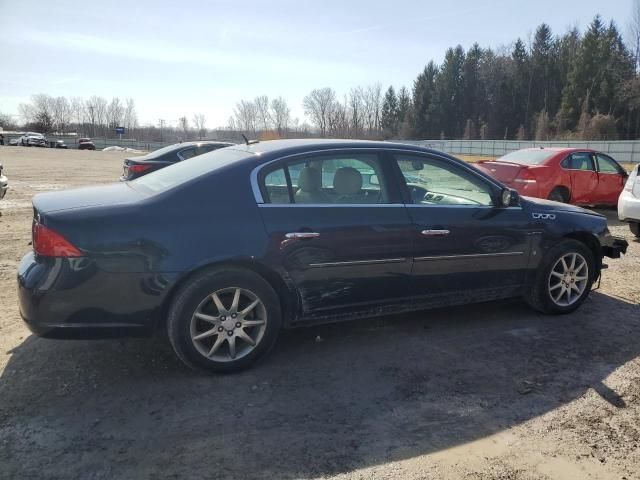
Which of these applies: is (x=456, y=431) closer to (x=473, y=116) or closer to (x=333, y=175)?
(x=333, y=175)

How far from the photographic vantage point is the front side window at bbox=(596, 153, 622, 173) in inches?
433

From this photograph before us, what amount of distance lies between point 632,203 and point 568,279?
411 centimetres

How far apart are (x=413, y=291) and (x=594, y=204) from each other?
28.9 ft

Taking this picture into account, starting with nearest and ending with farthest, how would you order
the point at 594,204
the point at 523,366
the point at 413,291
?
the point at 523,366 < the point at 413,291 < the point at 594,204

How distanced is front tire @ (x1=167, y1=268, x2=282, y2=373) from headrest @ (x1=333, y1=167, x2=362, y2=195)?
1.00 meters

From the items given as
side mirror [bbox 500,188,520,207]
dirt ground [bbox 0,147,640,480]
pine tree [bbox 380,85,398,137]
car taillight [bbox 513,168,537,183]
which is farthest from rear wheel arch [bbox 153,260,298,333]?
pine tree [bbox 380,85,398,137]

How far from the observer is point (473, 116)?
294ft

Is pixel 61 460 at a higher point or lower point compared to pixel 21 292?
lower

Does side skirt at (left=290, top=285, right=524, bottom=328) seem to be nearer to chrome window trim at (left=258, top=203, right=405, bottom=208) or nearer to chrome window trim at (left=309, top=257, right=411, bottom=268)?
chrome window trim at (left=309, top=257, right=411, bottom=268)

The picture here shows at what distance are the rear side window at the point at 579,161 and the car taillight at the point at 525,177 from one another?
0.93 meters

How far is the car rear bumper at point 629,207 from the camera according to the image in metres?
7.86

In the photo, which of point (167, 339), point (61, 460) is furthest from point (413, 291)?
point (61, 460)

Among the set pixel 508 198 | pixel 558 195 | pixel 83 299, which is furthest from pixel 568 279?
pixel 558 195

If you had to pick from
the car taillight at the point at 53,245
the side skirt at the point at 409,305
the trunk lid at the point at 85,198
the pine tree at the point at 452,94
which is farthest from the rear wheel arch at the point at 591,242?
the pine tree at the point at 452,94
